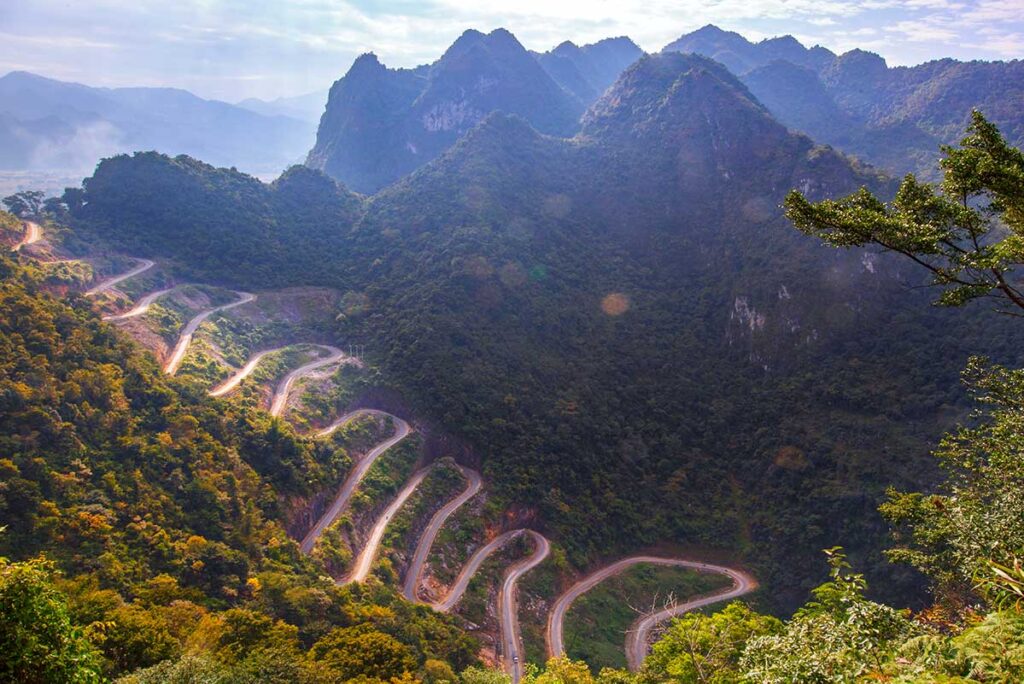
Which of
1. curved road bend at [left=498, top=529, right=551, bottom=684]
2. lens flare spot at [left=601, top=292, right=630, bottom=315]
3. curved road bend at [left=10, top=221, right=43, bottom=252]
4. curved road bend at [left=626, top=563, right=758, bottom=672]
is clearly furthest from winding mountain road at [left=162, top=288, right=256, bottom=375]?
lens flare spot at [left=601, top=292, right=630, bottom=315]

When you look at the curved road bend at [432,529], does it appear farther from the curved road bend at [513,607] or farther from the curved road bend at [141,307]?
the curved road bend at [141,307]

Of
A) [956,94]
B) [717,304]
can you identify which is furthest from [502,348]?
[956,94]

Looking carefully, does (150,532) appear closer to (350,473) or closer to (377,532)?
(377,532)

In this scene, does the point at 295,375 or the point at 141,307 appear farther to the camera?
the point at 141,307

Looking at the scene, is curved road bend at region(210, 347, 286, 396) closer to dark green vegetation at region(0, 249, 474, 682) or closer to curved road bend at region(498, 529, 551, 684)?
dark green vegetation at region(0, 249, 474, 682)

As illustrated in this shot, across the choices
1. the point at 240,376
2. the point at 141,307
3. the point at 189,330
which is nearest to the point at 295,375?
the point at 240,376

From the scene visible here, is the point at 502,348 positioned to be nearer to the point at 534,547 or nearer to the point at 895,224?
the point at 534,547
